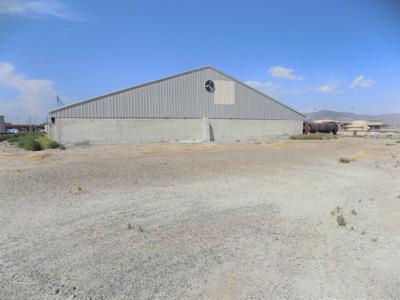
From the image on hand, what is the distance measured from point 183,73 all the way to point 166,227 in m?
26.8

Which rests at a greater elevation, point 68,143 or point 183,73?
point 183,73

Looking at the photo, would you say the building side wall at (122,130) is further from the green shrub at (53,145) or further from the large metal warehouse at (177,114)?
the green shrub at (53,145)

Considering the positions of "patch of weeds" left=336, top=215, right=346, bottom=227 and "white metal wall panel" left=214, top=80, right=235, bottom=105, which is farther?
"white metal wall panel" left=214, top=80, right=235, bottom=105

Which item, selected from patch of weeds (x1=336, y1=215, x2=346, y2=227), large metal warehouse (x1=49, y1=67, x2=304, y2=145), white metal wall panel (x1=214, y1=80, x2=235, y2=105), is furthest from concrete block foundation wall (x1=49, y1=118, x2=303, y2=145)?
patch of weeds (x1=336, y1=215, x2=346, y2=227)

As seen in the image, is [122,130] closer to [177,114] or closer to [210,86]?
[177,114]

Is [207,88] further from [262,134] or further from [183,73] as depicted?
[262,134]

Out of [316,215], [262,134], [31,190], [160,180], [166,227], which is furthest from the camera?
[262,134]

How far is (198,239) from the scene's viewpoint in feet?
16.8

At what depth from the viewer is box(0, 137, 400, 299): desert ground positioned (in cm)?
372

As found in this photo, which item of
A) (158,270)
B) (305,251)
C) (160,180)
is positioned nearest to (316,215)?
(305,251)

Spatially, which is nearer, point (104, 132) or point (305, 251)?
point (305, 251)

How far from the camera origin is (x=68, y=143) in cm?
2538

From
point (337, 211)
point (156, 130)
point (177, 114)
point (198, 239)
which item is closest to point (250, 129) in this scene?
point (177, 114)

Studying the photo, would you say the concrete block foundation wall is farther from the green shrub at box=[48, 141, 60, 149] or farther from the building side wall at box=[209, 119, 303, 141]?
the green shrub at box=[48, 141, 60, 149]
